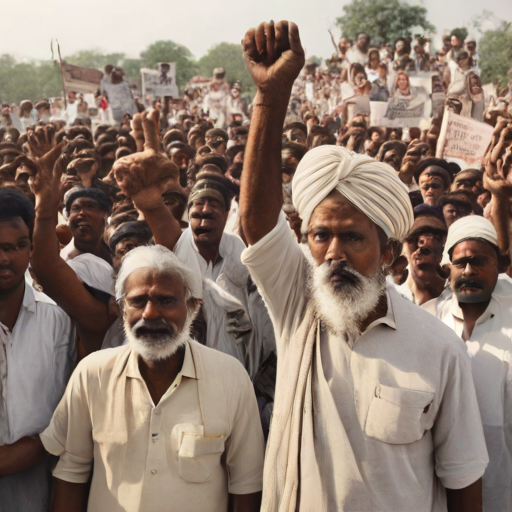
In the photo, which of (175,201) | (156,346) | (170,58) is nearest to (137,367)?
(156,346)

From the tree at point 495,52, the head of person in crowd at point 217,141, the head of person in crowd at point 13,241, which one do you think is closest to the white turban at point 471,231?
the head of person in crowd at point 13,241

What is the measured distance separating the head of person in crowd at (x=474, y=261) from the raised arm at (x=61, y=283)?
151 centimetres

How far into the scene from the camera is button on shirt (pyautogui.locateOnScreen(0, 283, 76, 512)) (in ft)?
8.52

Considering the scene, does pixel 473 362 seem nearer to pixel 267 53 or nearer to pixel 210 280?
pixel 210 280

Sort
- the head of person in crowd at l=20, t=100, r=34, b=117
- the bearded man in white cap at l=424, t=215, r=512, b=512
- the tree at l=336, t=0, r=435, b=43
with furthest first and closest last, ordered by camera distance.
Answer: the tree at l=336, t=0, r=435, b=43
the head of person in crowd at l=20, t=100, r=34, b=117
the bearded man in white cap at l=424, t=215, r=512, b=512

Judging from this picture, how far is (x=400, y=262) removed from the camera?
4227mm

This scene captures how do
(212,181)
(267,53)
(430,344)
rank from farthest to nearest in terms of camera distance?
(212,181), (430,344), (267,53)

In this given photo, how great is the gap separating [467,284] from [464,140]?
14.8 feet

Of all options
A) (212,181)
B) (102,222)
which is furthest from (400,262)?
(102,222)

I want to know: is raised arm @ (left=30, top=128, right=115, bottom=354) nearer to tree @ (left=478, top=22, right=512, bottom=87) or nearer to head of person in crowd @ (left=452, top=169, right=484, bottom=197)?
head of person in crowd @ (left=452, top=169, right=484, bottom=197)

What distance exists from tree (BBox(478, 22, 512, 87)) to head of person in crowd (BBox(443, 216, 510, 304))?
23253 millimetres

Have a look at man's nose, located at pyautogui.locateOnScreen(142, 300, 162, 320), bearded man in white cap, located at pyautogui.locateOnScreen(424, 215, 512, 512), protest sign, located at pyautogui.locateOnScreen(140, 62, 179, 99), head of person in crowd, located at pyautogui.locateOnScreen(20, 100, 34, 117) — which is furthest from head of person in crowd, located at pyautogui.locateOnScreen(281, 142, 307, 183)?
head of person in crowd, located at pyautogui.locateOnScreen(20, 100, 34, 117)

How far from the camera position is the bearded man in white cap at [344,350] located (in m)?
1.96

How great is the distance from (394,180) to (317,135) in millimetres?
7289
